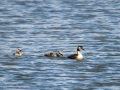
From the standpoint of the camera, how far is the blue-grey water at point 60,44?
47.7ft

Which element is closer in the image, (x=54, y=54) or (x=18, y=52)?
(x=18, y=52)

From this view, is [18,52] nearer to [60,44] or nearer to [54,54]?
[54,54]

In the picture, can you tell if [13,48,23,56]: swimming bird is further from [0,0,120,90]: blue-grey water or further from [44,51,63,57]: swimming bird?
[44,51,63,57]: swimming bird

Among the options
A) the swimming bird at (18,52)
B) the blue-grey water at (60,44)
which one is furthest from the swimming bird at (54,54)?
the swimming bird at (18,52)

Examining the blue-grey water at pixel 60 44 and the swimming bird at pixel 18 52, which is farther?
the swimming bird at pixel 18 52

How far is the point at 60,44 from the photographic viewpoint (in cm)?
2075

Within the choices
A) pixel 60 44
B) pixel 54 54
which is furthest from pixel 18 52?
pixel 60 44

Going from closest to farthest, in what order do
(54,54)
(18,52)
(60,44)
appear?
(18,52)
(54,54)
(60,44)

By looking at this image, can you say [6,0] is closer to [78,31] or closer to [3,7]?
[3,7]

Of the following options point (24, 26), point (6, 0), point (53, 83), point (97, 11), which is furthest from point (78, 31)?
point (6, 0)

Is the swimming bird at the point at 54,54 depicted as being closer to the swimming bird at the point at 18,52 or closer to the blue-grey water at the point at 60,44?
the blue-grey water at the point at 60,44

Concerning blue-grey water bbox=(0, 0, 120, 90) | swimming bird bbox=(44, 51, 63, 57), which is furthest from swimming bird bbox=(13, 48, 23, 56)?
swimming bird bbox=(44, 51, 63, 57)

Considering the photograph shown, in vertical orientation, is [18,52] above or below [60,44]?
below

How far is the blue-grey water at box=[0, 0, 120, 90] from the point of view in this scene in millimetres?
14531
